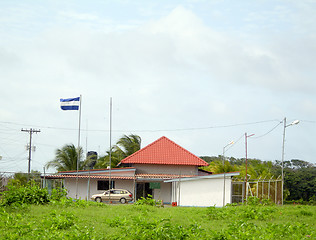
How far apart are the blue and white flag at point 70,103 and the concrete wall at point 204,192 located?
350 inches

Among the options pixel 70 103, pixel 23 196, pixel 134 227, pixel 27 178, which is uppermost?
pixel 70 103

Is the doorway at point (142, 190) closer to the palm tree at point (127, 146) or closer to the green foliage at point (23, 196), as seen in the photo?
the palm tree at point (127, 146)

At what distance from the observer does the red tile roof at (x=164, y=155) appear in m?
36.0

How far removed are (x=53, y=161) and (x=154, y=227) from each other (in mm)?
31475

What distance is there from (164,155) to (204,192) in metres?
9.80

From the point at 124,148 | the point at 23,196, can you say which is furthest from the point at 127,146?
the point at 23,196

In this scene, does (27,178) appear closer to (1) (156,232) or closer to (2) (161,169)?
(2) (161,169)

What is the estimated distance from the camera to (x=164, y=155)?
122 ft

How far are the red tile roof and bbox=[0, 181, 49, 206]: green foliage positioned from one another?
19.2 metres

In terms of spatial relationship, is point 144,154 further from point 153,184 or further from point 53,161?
point 53,161

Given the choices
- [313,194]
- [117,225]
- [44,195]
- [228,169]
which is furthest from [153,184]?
[117,225]

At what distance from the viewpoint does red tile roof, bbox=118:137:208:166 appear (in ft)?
118

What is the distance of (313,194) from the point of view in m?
36.0

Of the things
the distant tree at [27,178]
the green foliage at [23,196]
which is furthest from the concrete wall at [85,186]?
the green foliage at [23,196]
